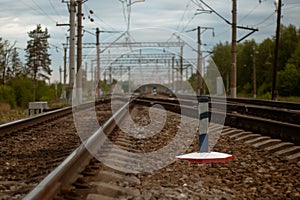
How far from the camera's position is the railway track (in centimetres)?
443

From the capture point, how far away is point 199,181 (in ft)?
18.2

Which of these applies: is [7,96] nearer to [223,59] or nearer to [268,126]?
[268,126]

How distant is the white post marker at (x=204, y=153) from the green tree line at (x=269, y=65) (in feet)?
164

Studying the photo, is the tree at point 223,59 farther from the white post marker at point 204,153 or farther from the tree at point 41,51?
the white post marker at point 204,153

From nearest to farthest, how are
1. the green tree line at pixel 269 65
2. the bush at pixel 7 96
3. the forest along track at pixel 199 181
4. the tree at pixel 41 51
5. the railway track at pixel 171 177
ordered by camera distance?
the railway track at pixel 171 177, the forest along track at pixel 199 181, the bush at pixel 7 96, the green tree line at pixel 269 65, the tree at pixel 41 51

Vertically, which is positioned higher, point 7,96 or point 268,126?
point 7,96

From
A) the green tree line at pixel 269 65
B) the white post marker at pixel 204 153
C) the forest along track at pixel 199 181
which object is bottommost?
the forest along track at pixel 199 181

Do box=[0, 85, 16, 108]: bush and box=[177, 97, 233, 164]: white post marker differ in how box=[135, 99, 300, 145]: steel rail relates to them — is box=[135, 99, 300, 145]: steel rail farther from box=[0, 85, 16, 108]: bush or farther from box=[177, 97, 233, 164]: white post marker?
box=[0, 85, 16, 108]: bush

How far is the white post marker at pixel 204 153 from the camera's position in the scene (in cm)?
694

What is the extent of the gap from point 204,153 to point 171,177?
1.98 metres

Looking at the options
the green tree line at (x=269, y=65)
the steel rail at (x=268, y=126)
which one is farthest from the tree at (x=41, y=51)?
the steel rail at (x=268, y=126)

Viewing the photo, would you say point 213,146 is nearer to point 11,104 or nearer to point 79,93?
point 79,93

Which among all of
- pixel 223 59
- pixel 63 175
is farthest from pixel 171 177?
pixel 223 59

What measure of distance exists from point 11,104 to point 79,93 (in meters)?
9.90
